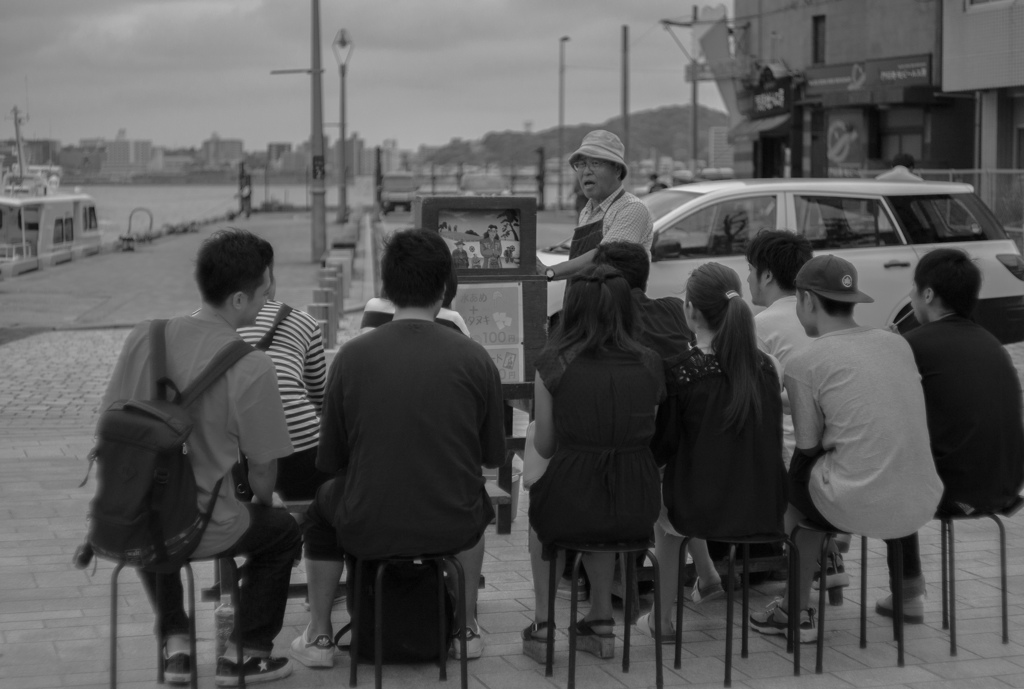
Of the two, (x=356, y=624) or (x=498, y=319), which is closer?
(x=356, y=624)

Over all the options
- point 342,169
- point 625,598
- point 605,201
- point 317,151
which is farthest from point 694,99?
point 625,598

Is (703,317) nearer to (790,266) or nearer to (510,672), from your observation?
(790,266)

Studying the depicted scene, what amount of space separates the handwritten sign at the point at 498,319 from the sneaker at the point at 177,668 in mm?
2184

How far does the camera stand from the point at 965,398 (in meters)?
4.97

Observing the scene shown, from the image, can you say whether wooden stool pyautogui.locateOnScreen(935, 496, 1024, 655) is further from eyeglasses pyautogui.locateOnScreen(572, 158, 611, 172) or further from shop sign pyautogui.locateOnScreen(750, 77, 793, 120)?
shop sign pyautogui.locateOnScreen(750, 77, 793, 120)

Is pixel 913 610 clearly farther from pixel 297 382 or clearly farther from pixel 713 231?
pixel 713 231

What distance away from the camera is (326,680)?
4.65m

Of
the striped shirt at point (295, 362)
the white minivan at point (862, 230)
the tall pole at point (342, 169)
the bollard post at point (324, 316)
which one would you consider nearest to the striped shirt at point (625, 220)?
the striped shirt at point (295, 362)

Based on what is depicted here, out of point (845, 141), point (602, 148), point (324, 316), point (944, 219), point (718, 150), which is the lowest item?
point (324, 316)

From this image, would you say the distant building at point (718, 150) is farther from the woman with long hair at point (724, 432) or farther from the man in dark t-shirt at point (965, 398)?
the woman with long hair at point (724, 432)

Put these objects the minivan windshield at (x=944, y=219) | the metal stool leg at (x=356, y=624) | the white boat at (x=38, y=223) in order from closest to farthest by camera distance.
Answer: the metal stool leg at (x=356, y=624) → the minivan windshield at (x=944, y=219) → the white boat at (x=38, y=223)

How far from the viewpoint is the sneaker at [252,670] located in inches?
179

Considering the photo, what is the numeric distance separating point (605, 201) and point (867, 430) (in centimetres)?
249

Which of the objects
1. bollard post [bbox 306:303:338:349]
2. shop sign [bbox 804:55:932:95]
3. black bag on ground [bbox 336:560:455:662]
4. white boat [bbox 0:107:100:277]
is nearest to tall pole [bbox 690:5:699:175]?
shop sign [bbox 804:55:932:95]
